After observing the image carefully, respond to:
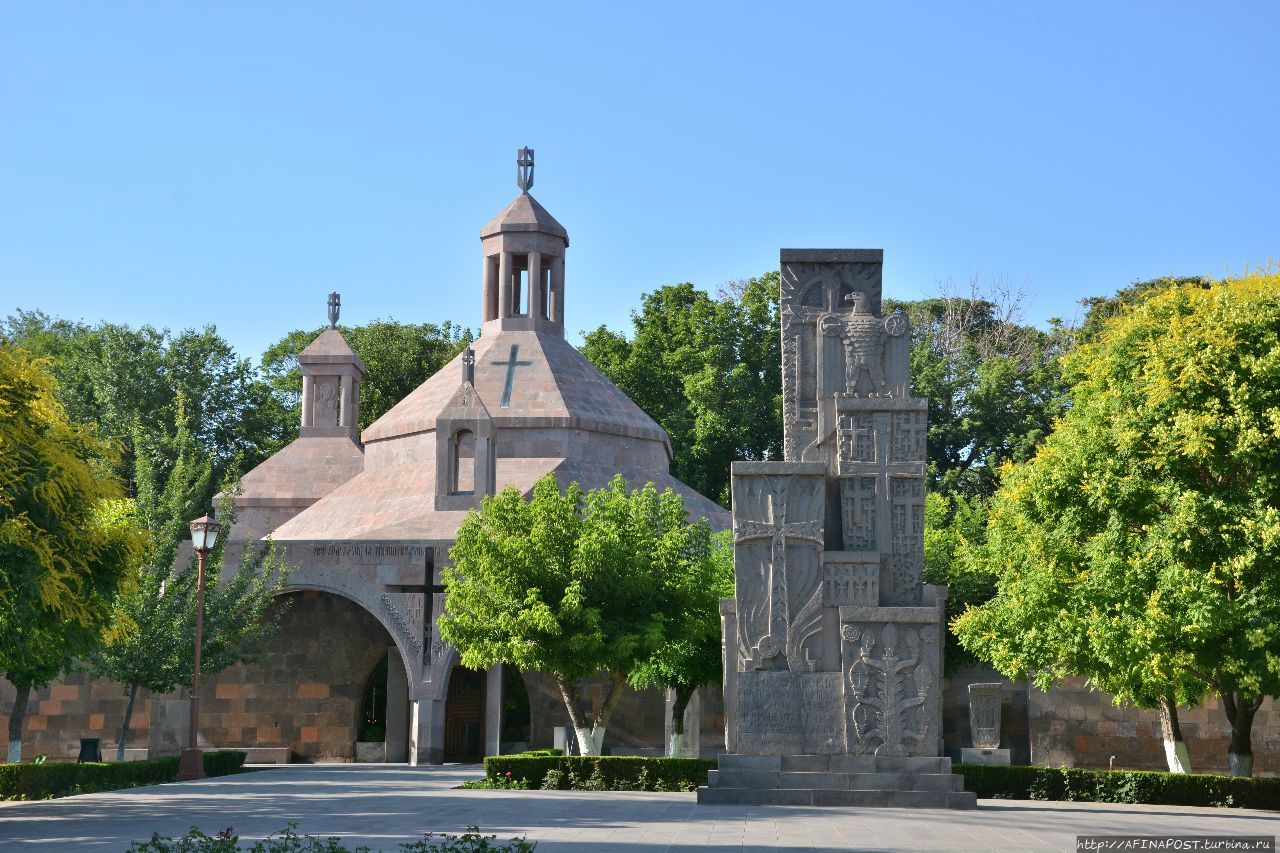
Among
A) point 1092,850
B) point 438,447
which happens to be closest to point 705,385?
point 438,447

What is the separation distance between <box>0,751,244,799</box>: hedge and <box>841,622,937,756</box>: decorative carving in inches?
440

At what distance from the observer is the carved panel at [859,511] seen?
1880cm

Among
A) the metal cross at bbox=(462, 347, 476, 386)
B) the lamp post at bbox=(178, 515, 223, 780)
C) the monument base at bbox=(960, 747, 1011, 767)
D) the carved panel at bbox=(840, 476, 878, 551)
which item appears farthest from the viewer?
the metal cross at bbox=(462, 347, 476, 386)

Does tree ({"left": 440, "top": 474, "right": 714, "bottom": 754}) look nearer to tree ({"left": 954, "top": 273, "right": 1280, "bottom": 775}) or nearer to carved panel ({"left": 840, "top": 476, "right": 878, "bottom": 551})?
tree ({"left": 954, "top": 273, "right": 1280, "bottom": 775})

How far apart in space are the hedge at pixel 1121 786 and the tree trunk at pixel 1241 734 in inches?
61.6

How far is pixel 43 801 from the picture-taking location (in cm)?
1964

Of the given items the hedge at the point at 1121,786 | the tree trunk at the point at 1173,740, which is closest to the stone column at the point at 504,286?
the tree trunk at the point at 1173,740

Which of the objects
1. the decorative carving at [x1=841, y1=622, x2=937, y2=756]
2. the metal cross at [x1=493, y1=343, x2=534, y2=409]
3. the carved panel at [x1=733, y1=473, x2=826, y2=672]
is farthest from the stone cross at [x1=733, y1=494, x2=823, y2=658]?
the metal cross at [x1=493, y1=343, x2=534, y2=409]

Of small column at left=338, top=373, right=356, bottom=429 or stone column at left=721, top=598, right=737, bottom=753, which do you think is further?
small column at left=338, top=373, right=356, bottom=429

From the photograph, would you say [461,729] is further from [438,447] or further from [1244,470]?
[1244,470]

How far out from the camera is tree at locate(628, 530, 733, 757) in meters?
26.0

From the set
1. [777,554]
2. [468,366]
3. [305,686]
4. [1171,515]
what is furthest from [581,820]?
[468,366]

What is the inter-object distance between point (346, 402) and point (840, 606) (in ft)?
101

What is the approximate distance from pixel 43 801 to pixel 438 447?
16827 millimetres
